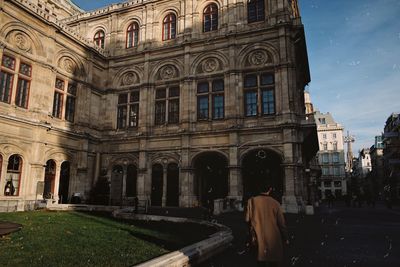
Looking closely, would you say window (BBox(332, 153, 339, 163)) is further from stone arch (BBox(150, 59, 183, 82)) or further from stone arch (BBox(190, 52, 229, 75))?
stone arch (BBox(150, 59, 183, 82))

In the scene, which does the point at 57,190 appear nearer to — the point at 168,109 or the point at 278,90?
the point at 168,109

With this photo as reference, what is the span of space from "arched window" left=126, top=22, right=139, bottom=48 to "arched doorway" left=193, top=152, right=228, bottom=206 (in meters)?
13.0

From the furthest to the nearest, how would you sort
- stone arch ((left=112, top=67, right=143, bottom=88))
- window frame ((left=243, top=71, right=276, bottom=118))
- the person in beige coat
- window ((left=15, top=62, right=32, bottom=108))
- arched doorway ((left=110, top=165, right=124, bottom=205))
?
stone arch ((left=112, top=67, right=143, bottom=88)) < arched doorway ((left=110, top=165, right=124, bottom=205)) < window frame ((left=243, top=71, right=276, bottom=118)) < window ((left=15, top=62, right=32, bottom=108)) < the person in beige coat

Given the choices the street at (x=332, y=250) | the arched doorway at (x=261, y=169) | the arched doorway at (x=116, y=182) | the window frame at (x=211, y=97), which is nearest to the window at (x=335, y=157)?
the arched doorway at (x=261, y=169)

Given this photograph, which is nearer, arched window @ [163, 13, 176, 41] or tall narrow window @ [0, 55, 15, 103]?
tall narrow window @ [0, 55, 15, 103]

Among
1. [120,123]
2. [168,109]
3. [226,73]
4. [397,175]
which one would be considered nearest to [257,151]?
[226,73]

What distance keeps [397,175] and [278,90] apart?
43076 millimetres

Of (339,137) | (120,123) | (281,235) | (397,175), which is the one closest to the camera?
(281,235)

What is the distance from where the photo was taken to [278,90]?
71.3ft

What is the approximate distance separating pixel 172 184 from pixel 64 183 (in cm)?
842

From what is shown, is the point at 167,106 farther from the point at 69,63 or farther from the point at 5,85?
the point at 5,85

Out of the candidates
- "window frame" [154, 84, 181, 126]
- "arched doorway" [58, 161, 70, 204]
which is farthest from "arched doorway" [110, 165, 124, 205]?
"window frame" [154, 84, 181, 126]

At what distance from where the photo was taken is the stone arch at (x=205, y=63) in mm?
23828

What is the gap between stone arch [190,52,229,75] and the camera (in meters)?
23.8
